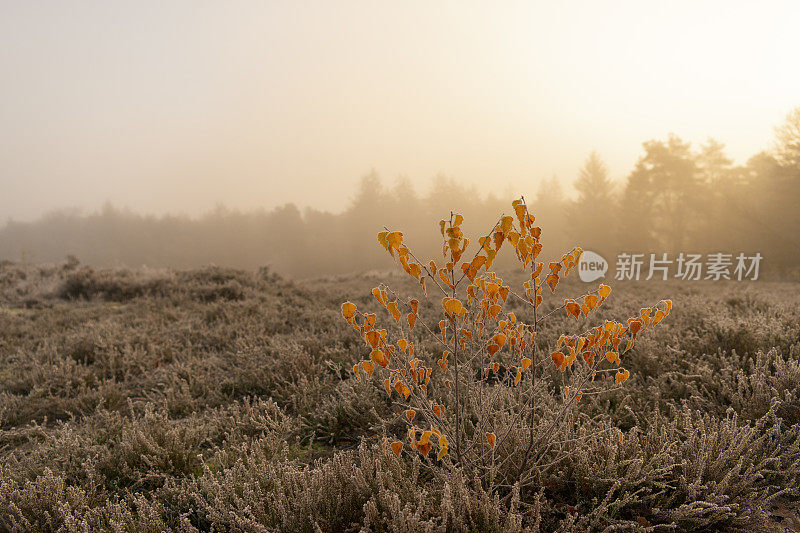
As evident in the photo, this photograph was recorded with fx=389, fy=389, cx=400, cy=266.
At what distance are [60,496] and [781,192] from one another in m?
24.1

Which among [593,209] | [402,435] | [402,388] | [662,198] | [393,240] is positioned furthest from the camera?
[593,209]

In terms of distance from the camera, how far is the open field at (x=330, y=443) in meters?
1.58

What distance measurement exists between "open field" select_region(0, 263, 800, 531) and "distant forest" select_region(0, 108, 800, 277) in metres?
12.5

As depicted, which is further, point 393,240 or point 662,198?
point 662,198

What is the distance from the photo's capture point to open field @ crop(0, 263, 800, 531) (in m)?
1.58

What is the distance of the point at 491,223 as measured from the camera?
34.5 meters

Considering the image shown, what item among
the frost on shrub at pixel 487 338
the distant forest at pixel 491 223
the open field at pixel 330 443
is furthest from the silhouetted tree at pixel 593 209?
the frost on shrub at pixel 487 338

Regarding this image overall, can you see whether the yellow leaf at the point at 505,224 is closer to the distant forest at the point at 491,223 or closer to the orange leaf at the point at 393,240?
the orange leaf at the point at 393,240

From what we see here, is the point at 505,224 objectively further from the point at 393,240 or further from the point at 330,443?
the point at 330,443

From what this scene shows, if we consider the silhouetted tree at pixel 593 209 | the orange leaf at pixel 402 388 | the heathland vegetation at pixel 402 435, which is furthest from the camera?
the silhouetted tree at pixel 593 209

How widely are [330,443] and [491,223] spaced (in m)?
33.5

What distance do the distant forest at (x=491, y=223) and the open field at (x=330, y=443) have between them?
41.1 ft

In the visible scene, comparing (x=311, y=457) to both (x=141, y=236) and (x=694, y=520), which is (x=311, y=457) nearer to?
(x=694, y=520)

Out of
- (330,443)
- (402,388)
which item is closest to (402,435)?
(330,443)
